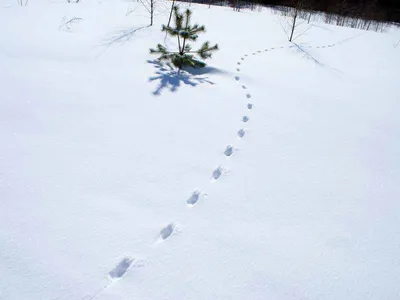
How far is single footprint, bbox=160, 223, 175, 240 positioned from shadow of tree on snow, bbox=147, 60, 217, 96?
2.17 meters

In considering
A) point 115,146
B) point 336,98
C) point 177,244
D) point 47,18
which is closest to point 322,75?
point 336,98

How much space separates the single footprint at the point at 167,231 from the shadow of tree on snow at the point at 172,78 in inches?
85.4

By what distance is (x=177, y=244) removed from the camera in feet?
5.56

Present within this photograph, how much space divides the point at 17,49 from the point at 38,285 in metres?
3.97

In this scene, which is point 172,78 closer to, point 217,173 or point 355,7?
point 217,173

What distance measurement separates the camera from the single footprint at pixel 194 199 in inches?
80.2

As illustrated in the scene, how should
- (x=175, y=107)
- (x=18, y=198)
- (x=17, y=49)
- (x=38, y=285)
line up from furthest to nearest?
(x=17, y=49)
(x=175, y=107)
(x=18, y=198)
(x=38, y=285)

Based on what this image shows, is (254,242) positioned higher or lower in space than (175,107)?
lower

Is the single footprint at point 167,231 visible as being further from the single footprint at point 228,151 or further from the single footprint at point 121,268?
the single footprint at point 228,151

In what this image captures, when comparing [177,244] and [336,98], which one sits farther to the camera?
[336,98]

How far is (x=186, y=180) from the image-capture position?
7.38ft

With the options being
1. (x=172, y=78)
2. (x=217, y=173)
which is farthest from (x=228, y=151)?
(x=172, y=78)

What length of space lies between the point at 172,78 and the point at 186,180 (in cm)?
226

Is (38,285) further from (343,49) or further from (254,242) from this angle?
(343,49)
